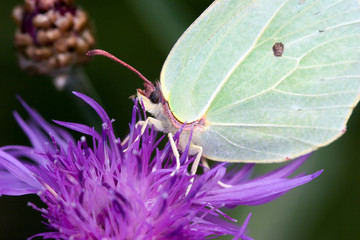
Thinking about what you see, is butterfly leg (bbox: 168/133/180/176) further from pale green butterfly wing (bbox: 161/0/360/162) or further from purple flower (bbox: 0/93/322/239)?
pale green butterfly wing (bbox: 161/0/360/162)

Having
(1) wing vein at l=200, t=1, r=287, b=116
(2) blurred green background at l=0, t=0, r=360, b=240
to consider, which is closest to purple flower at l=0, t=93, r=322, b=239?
(1) wing vein at l=200, t=1, r=287, b=116

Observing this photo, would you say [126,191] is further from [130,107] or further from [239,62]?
[130,107]

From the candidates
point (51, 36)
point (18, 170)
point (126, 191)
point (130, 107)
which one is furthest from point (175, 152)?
point (130, 107)

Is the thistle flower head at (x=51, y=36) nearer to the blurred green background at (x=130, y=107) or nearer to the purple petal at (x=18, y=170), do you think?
the blurred green background at (x=130, y=107)

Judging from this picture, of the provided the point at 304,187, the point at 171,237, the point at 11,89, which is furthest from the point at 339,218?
the point at 11,89

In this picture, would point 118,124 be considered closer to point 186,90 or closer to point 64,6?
point 64,6
